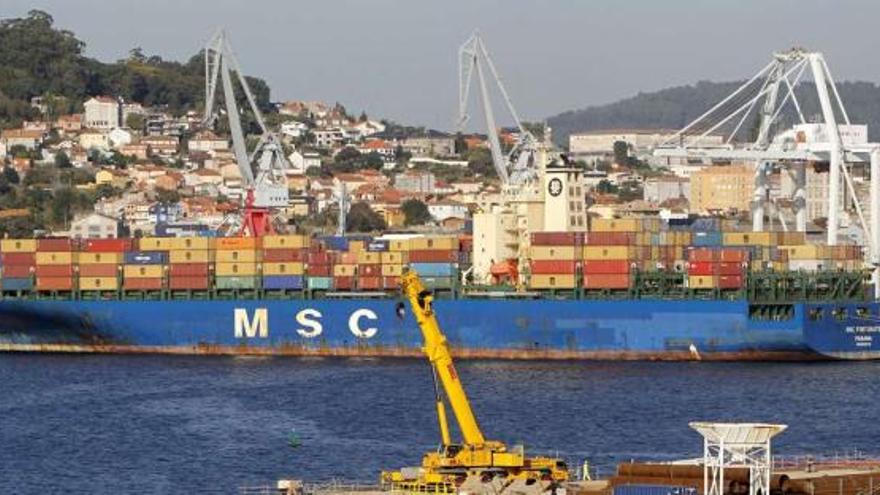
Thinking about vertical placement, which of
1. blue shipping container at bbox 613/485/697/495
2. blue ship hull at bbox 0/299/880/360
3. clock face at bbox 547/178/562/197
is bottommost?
blue shipping container at bbox 613/485/697/495

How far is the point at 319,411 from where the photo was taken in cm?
6831

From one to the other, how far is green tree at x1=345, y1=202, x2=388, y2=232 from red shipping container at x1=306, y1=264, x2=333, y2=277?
76.0 meters

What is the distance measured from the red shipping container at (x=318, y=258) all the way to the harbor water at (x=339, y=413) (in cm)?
415

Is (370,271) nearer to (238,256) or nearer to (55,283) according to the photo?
(238,256)

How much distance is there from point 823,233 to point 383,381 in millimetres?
71888

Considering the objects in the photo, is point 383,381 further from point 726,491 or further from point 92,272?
point 726,491

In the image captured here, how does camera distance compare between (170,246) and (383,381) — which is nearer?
(383,381)

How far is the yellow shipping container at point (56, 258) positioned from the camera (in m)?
92.9

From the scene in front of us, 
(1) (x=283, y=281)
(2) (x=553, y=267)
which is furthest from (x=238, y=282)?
(2) (x=553, y=267)

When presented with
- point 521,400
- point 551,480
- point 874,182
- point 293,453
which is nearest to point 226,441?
point 293,453

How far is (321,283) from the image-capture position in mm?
89562

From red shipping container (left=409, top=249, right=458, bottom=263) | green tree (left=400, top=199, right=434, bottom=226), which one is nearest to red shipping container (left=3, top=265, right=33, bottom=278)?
red shipping container (left=409, top=249, right=458, bottom=263)

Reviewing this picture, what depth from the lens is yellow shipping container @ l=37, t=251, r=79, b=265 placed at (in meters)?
92.9

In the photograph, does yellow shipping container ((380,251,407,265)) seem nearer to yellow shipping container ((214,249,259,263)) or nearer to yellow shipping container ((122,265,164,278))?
yellow shipping container ((214,249,259,263))
